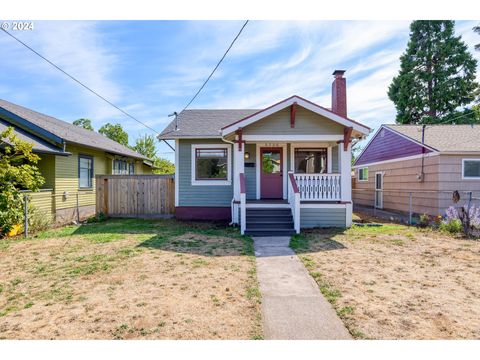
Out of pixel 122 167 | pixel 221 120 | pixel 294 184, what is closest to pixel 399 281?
pixel 294 184

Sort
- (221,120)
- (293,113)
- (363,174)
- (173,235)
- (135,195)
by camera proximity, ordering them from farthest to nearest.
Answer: (363,174), (221,120), (135,195), (293,113), (173,235)

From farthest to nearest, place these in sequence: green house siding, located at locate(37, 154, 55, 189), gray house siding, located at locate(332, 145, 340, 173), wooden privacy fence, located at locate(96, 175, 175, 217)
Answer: wooden privacy fence, located at locate(96, 175, 175, 217)
green house siding, located at locate(37, 154, 55, 189)
gray house siding, located at locate(332, 145, 340, 173)

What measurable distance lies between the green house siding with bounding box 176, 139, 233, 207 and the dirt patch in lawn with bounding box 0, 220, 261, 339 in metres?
3.49

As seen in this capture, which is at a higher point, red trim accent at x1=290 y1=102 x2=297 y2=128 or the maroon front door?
red trim accent at x1=290 y1=102 x2=297 y2=128

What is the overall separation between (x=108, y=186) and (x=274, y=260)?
29.1ft

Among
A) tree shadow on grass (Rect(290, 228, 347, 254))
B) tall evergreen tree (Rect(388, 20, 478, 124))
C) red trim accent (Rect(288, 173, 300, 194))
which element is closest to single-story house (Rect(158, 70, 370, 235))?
red trim accent (Rect(288, 173, 300, 194))

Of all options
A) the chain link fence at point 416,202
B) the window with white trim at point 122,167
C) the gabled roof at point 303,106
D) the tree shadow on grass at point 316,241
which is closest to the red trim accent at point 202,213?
the tree shadow on grass at point 316,241

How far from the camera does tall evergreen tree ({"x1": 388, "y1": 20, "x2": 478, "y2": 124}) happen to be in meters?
22.8

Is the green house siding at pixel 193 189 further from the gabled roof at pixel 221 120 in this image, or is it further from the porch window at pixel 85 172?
the porch window at pixel 85 172

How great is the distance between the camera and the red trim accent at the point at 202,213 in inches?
437

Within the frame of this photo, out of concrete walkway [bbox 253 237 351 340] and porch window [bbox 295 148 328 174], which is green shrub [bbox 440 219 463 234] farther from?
concrete walkway [bbox 253 237 351 340]

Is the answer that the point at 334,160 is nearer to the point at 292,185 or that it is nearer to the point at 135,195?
the point at 292,185

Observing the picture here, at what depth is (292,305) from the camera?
3.71 m

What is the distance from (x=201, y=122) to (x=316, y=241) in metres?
7.43
